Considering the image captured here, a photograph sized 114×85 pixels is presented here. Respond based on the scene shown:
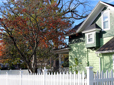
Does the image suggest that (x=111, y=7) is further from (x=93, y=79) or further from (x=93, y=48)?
(x=93, y=79)

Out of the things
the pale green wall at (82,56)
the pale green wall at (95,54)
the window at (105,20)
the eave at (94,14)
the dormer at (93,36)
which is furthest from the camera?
the pale green wall at (82,56)

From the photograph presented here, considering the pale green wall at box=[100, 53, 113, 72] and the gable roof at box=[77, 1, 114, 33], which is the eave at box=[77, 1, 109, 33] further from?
the pale green wall at box=[100, 53, 113, 72]


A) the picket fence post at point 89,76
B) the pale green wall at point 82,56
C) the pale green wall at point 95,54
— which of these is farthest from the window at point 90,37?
the picket fence post at point 89,76

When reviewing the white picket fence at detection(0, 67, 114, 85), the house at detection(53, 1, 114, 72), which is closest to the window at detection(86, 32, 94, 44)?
the house at detection(53, 1, 114, 72)

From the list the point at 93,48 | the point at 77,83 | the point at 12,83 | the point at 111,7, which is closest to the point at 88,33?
the point at 93,48

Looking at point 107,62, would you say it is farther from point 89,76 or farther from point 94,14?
point 89,76

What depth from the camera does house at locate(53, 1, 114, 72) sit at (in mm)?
14844

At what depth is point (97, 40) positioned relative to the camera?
52.1 ft

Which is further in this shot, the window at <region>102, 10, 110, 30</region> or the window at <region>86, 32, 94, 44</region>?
the window at <region>86, 32, 94, 44</region>

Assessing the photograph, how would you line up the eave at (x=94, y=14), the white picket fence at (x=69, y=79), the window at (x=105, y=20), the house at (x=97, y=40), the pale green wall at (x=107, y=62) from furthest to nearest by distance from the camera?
the eave at (x=94, y=14)
the window at (x=105, y=20)
the house at (x=97, y=40)
the pale green wall at (x=107, y=62)
the white picket fence at (x=69, y=79)

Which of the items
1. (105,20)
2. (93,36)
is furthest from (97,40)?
(105,20)

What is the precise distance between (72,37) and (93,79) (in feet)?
42.9

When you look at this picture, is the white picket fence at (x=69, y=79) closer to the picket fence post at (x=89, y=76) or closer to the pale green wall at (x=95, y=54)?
the picket fence post at (x=89, y=76)

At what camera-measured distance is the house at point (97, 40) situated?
14844 mm
